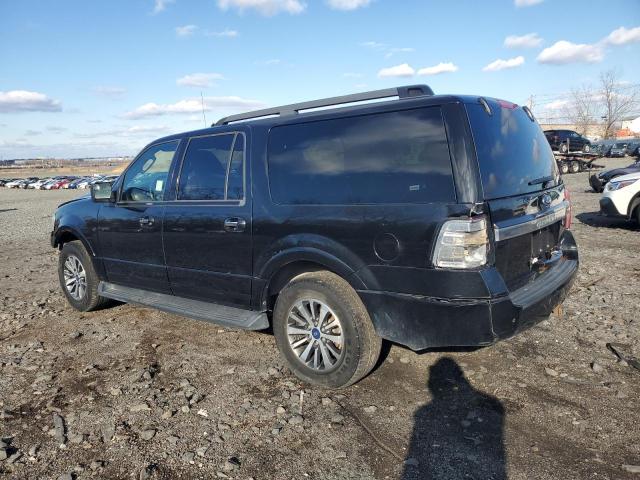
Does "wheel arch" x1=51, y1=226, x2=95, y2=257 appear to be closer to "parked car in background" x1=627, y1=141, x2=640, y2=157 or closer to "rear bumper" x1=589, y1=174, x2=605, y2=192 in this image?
"rear bumper" x1=589, y1=174, x2=605, y2=192

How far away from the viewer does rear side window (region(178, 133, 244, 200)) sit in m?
3.99

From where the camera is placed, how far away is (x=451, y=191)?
114 inches

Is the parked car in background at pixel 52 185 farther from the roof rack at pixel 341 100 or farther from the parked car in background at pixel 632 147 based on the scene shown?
the roof rack at pixel 341 100

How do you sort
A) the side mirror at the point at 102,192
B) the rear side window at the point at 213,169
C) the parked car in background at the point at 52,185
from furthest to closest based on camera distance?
the parked car in background at the point at 52,185
the side mirror at the point at 102,192
the rear side window at the point at 213,169

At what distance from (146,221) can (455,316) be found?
308 cm

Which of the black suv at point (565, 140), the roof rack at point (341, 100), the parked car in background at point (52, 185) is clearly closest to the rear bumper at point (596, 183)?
the black suv at point (565, 140)

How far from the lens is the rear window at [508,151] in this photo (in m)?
2.99

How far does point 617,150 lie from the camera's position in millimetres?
39281

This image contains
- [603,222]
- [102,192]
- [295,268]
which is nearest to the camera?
[295,268]

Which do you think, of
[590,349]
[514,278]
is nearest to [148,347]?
[514,278]

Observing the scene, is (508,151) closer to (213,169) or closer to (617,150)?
(213,169)

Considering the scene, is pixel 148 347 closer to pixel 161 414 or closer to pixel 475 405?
pixel 161 414

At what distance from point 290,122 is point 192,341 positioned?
2281mm

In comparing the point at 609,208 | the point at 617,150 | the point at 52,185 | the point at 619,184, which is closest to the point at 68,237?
the point at 609,208
